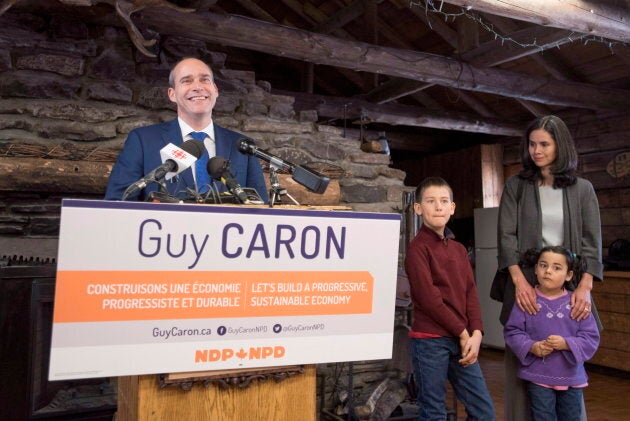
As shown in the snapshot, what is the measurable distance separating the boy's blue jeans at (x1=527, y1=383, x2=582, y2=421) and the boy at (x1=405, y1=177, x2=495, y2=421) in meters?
0.19

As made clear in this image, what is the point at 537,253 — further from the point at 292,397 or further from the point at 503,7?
the point at 503,7

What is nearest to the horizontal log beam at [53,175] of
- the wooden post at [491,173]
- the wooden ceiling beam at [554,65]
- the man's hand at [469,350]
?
the man's hand at [469,350]

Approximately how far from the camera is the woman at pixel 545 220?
1954 millimetres

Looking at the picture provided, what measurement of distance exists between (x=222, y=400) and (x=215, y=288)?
0.25 metres

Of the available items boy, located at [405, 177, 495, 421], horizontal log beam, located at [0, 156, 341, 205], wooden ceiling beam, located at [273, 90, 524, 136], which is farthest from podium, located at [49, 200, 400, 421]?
wooden ceiling beam, located at [273, 90, 524, 136]

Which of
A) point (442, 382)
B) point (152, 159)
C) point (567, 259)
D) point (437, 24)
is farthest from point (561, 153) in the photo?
point (437, 24)

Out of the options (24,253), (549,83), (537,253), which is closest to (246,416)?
(537,253)

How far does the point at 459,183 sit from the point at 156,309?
18.5 ft

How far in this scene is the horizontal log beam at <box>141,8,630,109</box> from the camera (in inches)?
121

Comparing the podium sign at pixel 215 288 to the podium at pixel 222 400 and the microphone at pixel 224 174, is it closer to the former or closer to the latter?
the podium at pixel 222 400

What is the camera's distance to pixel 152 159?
5.09 ft

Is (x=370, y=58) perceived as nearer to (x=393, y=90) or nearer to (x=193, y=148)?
(x=393, y=90)

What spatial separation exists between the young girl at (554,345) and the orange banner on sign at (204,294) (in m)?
0.99

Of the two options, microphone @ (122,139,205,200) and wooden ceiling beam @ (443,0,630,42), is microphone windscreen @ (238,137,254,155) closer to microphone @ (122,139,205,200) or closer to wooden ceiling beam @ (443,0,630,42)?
microphone @ (122,139,205,200)
